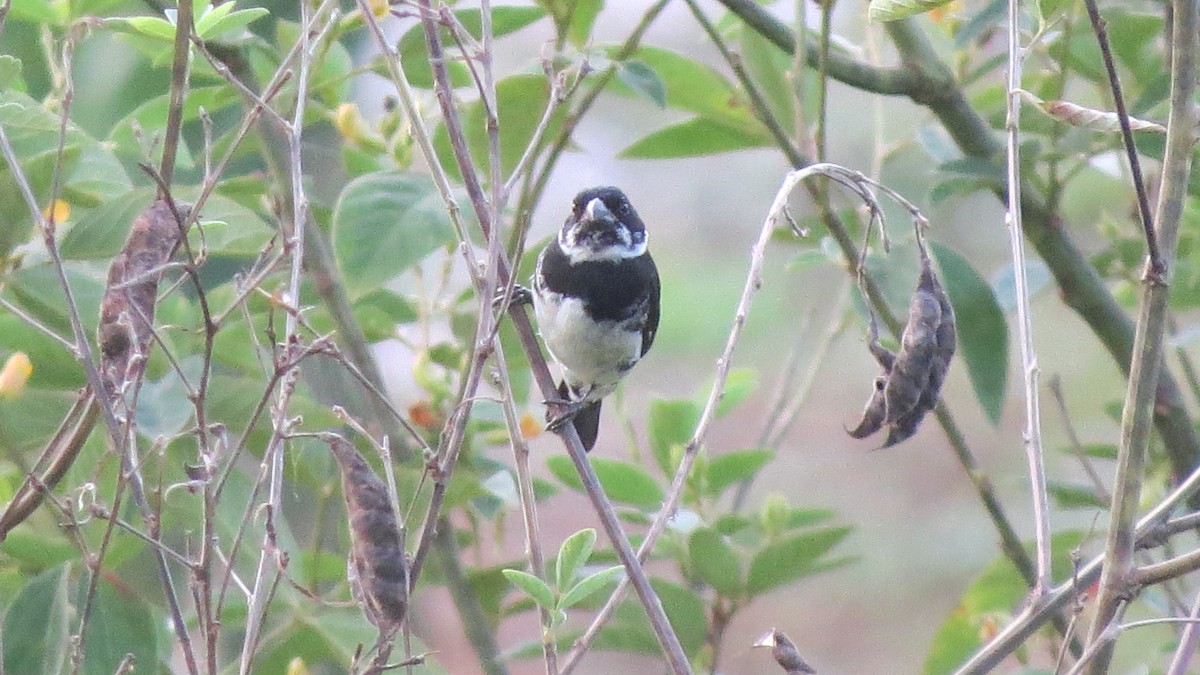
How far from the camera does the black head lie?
2.63m

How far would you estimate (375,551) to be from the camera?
1.17 metres

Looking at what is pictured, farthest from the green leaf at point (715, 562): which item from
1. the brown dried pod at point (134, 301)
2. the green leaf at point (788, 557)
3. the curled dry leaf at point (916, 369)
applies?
the brown dried pod at point (134, 301)

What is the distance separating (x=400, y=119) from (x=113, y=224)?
74cm

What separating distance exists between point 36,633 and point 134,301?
0.52 metres

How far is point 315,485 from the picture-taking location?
82.9 inches

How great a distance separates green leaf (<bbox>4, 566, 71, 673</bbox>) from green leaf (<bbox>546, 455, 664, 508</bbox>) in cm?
78

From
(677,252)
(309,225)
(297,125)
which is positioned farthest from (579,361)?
(677,252)

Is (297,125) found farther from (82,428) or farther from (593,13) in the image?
(593,13)

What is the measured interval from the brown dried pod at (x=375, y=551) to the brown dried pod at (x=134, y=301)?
234mm

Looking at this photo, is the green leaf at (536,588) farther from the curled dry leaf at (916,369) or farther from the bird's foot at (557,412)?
the bird's foot at (557,412)

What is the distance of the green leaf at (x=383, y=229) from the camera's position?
1.77 m

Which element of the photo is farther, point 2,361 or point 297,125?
point 2,361

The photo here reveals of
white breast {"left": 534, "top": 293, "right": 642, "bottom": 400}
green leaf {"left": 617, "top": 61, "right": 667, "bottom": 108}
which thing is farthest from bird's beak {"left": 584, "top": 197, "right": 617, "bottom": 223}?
green leaf {"left": 617, "top": 61, "right": 667, "bottom": 108}

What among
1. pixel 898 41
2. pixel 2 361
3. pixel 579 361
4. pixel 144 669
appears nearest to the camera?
pixel 144 669
